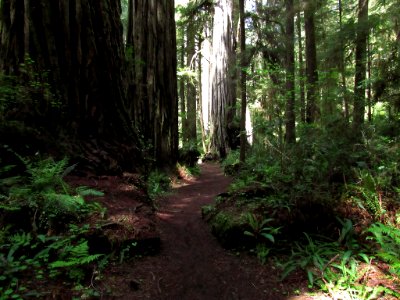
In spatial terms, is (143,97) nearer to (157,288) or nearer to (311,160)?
(311,160)

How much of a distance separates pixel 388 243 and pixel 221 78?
1172 centimetres

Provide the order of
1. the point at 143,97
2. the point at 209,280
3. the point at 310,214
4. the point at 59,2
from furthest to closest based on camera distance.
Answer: the point at 143,97 → the point at 59,2 → the point at 310,214 → the point at 209,280

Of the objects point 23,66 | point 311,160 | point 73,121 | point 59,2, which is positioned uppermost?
point 59,2

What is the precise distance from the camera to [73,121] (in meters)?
4.82

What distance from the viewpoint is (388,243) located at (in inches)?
140

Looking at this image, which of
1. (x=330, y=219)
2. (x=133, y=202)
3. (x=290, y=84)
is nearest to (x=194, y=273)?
(x=133, y=202)

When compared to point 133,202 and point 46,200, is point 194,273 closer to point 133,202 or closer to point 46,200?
point 133,202

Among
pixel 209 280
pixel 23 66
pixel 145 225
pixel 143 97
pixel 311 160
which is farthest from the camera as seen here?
pixel 143 97

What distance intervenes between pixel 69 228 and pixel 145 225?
2.96 feet

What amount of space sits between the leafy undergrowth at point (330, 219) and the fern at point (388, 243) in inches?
0.4

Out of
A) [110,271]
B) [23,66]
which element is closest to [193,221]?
[110,271]

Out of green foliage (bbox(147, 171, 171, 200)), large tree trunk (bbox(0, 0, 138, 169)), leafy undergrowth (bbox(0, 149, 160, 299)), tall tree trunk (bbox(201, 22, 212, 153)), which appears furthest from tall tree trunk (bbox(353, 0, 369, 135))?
tall tree trunk (bbox(201, 22, 212, 153))

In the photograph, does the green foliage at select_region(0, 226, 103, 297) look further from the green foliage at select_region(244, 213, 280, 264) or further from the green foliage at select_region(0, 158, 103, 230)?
the green foliage at select_region(244, 213, 280, 264)

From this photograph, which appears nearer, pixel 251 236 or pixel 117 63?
pixel 251 236
